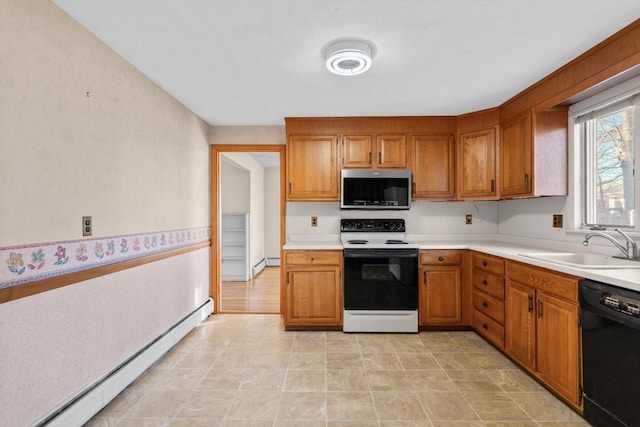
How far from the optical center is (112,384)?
1938mm

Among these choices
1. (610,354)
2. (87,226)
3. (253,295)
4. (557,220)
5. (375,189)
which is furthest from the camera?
(253,295)

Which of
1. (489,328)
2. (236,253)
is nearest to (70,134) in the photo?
(489,328)

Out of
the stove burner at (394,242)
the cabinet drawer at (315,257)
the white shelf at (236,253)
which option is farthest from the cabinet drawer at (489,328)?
the white shelf at (236,253)

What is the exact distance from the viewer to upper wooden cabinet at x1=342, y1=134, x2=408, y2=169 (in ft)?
10.9

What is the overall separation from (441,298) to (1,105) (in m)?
3.38

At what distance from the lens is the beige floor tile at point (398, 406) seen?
1.82 meters

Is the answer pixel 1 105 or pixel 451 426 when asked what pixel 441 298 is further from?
pixel 1 105

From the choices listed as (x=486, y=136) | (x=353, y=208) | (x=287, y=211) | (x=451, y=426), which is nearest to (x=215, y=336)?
(x=287, y=211)

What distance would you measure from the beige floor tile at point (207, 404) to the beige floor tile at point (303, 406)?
347 mm

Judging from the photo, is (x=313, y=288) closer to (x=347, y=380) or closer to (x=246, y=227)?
(x=347, y=380)

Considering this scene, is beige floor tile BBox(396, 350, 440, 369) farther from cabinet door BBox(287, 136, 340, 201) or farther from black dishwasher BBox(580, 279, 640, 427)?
cabinet door BBox(287, 136, 340, 201)

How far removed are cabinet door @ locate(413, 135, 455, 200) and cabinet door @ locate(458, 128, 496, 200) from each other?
10 cm

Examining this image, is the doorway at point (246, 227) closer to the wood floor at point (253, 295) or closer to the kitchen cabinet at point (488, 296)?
the wood floor at point (253, 295)

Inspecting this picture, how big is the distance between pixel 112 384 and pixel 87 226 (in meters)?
1.02
